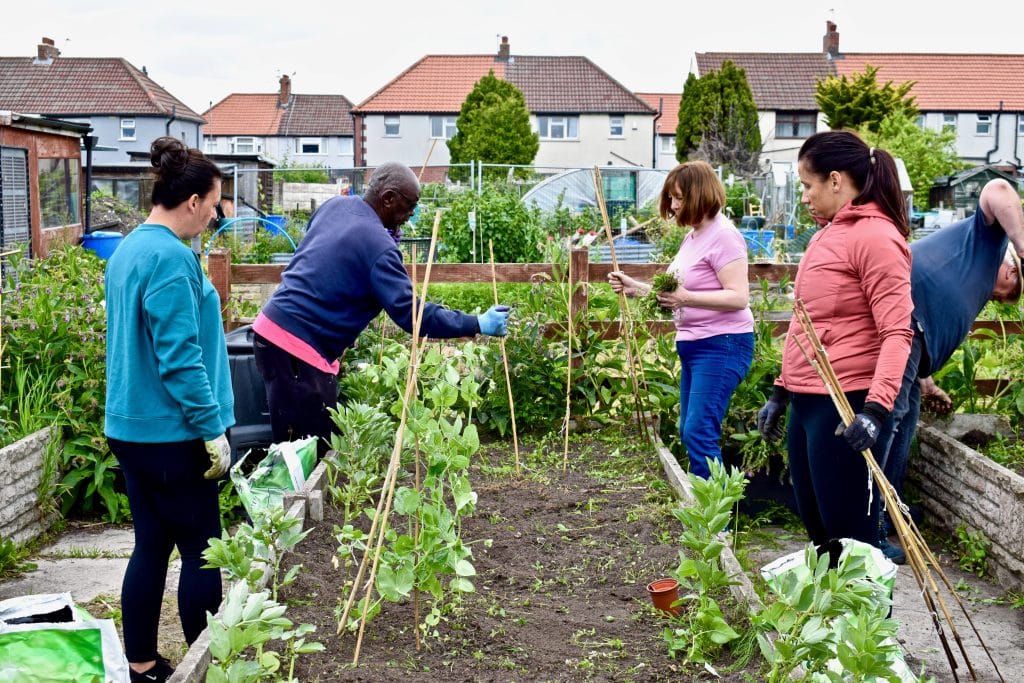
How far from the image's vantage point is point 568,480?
17.5ft

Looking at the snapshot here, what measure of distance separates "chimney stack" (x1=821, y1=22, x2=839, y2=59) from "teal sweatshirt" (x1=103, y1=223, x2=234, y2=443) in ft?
167

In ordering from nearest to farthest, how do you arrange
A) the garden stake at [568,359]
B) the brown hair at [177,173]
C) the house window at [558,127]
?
the brown hair at [177,173] → the garden stake at [568,359] → the house window at [558,127]

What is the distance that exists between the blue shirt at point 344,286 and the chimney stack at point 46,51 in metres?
48.1

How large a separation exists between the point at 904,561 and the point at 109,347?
3599 mm

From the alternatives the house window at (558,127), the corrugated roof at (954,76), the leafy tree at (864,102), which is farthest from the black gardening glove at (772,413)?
the corrugated roof at (954,76)

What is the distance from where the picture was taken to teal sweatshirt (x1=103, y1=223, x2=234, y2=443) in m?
3.07

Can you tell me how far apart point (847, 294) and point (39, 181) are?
44.2ft

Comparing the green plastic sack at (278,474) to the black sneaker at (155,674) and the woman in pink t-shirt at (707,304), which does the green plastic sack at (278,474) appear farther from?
the woman in pink t-shirt at (707,304)

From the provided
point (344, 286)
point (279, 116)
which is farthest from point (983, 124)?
point (344, 286)

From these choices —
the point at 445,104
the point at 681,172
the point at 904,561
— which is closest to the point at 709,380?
the point at 681,172

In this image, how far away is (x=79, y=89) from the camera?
46062 mm

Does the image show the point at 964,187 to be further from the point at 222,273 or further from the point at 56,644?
the point at 56,644

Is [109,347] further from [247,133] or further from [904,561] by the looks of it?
[247,133]

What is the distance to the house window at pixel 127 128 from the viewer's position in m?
45.7
